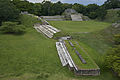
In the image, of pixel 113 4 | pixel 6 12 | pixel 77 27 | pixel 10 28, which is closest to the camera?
pixel 10 28

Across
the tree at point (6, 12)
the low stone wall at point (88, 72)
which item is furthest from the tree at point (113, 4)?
the low stone wall at point (88, 72)

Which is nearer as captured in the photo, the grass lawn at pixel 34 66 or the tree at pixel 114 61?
the tree at pixel 114 61

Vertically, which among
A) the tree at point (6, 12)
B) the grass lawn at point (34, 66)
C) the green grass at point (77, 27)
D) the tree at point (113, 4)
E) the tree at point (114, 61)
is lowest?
the grass lawn at point (34, 66)

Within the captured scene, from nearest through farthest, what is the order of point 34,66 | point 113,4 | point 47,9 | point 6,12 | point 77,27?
point 34,66
point 6,12
point 77,27
point 47,9
point 113,4

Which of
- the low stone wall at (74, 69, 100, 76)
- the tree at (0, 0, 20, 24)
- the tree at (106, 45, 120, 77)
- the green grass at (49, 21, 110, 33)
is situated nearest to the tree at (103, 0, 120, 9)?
the green grass at (49, 21, 110, 33)

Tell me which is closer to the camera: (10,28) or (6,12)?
(10,28)

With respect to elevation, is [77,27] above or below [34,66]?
above

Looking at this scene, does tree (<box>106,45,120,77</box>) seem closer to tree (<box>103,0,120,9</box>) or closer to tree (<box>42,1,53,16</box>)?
tree (<box>42,1,53,16</box>)

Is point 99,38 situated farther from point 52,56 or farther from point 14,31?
point 14,31

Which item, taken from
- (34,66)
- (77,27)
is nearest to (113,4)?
(77,27)

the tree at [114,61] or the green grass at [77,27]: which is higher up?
the green grass at [77,27]

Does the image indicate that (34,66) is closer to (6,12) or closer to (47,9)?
(6,12)

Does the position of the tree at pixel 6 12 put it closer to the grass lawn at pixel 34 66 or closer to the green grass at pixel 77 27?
the green grass at pixel 77 27

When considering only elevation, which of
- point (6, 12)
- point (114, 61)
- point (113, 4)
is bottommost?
point (114, 61)
